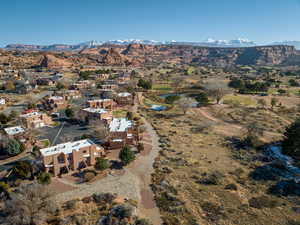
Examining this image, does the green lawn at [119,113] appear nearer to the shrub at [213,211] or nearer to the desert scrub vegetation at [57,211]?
the desert scrub vegetation at [57,211]

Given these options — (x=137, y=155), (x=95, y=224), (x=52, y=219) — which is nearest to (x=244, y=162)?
(x=137, y=155)

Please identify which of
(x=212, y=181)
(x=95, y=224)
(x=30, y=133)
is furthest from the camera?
(x=30, y=133)

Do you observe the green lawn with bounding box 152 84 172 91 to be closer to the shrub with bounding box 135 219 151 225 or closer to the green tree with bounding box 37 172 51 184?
the green tree with bounding box 37 172 51 184

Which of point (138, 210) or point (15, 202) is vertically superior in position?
point (15, 202)

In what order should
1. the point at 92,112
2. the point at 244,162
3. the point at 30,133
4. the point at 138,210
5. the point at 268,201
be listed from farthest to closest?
1. the point at 92,112
2. the point at 30,133
3. the point at 244,162
4. the point at 268,201
5. the point at 138,210

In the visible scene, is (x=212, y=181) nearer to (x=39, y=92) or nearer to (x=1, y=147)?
(x=1, y=147)

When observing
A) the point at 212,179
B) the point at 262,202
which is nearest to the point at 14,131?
the point at 212,179

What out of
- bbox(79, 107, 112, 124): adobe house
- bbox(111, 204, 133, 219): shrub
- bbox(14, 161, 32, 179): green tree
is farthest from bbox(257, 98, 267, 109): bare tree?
bbox(14, 161, 32, 179): green tree
